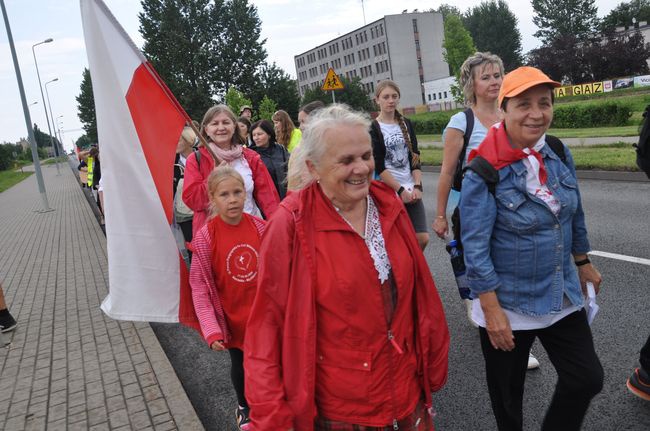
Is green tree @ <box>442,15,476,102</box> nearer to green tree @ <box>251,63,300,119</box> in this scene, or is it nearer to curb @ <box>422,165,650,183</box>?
green tree @ <box>251,63,300,119</box>

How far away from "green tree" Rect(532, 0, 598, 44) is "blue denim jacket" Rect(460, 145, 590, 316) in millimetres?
93088

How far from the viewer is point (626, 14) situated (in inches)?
3297

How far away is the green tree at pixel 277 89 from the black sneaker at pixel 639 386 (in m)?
52.5

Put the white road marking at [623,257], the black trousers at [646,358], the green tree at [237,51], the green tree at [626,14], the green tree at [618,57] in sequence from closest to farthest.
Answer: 1. the black trousers at [646,358]
2. the white road marking at [623,257]
3. the green tree at [618,57]
4. the green tree at [237,51]
5. the green tree at [626,14]

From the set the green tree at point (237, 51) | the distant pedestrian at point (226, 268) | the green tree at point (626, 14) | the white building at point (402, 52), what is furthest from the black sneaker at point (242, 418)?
the green tree at point (626, 14)

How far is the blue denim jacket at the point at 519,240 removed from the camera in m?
2.30

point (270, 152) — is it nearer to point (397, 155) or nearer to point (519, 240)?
point (397, 155)

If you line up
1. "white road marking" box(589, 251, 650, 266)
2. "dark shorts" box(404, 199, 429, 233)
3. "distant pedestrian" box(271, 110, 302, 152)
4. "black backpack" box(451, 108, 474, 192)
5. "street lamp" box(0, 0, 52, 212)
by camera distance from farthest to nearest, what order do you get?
"street lamp" box(0, 0, 52, 212), "distant pedestrian" box(271, 110, 302, 152), "white road marking" box(589, 251, 650, 266), "dark shorts" box(404, 199, 429, 233), "black backpack" box(451, 108, 474, 192)

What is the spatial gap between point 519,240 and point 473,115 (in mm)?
1544

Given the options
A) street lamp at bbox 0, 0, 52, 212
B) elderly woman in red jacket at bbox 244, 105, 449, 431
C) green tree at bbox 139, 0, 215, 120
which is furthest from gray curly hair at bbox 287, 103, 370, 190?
green tree at bbox 139, 0, 215, 120

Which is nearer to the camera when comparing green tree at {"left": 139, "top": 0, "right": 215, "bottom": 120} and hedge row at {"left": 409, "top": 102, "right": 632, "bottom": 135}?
hedge row at {"left": 409, "top": 102, "right": 632, "bottom": 135}

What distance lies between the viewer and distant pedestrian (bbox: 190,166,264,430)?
124 inches

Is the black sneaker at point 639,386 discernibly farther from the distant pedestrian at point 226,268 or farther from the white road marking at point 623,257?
the white road marking at point 623,257

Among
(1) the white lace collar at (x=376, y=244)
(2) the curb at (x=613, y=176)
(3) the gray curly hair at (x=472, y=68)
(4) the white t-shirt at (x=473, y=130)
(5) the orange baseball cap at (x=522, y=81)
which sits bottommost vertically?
(2) the curb at (x=613, y=176)
